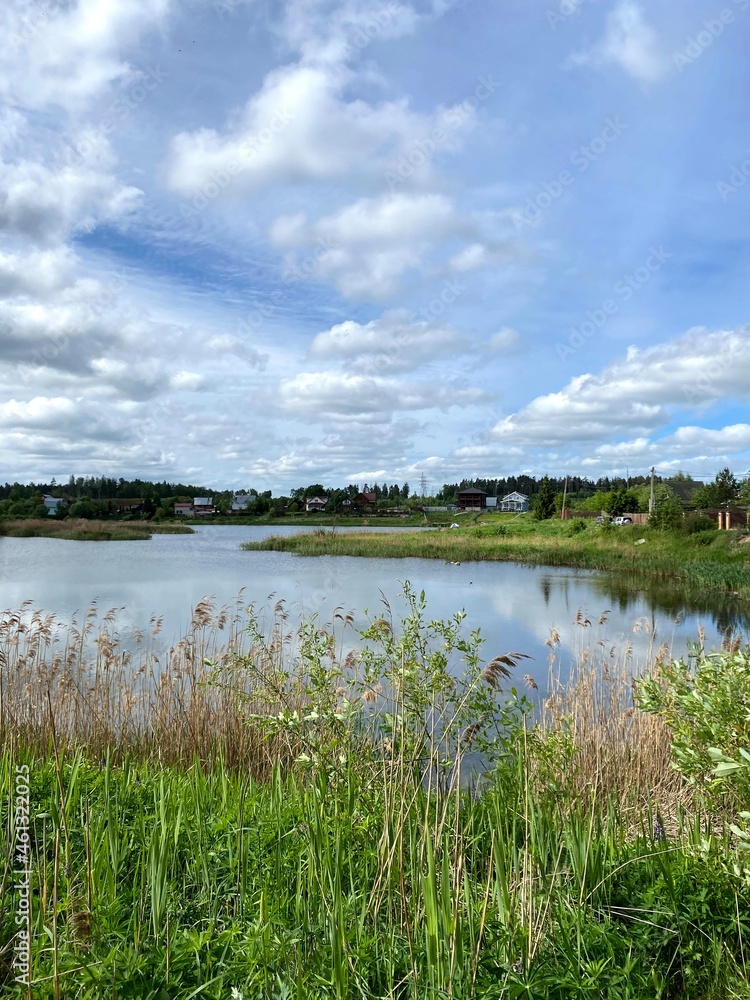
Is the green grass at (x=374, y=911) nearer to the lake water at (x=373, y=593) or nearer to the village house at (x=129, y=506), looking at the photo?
the lake water at (x=373, y=593)

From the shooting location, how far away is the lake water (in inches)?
558

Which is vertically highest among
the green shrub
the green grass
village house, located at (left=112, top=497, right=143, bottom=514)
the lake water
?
village house, located at (left=112, top=497, right=143, bottom=514)

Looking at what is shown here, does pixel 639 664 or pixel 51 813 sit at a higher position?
pixel 51 813

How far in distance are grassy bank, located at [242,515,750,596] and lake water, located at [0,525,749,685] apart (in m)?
1.89

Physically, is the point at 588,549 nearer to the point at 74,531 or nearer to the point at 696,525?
the point at 696,525

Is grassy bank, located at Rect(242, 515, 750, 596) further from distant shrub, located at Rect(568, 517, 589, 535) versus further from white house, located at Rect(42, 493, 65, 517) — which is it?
white house, located at Rect(42, 493, 65, 517)

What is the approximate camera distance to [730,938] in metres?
2.53

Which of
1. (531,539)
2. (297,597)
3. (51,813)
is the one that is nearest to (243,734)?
(51,813)

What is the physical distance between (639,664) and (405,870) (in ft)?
28.0

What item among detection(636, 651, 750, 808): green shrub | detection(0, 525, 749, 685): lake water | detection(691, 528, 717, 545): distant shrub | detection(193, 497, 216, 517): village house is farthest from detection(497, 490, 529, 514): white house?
detection(636, 651, 750, 808): green shrub

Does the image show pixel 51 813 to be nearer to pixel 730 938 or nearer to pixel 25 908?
pixel 25 908

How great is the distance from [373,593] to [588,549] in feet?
61.2

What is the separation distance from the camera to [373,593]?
19.5 metres

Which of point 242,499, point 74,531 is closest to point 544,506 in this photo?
point 74,531
